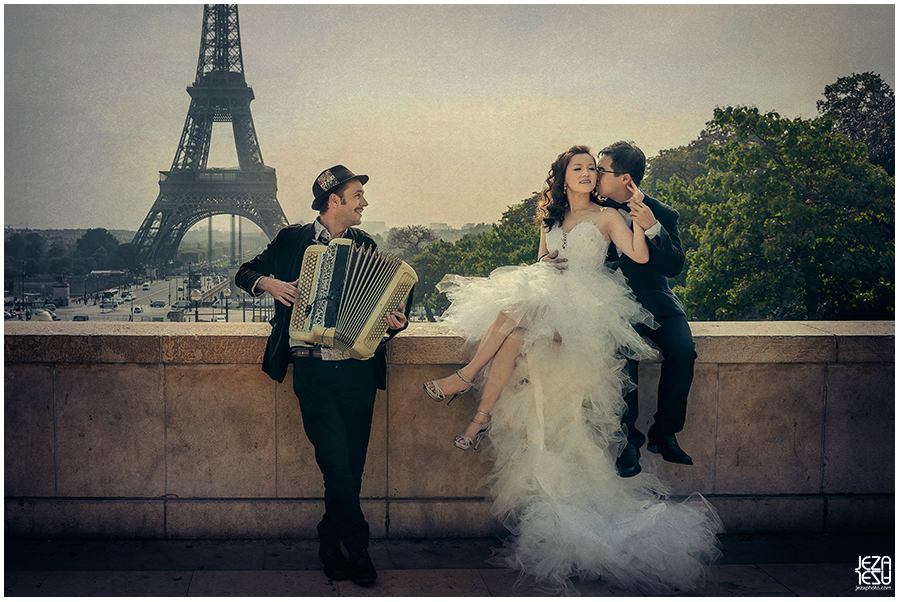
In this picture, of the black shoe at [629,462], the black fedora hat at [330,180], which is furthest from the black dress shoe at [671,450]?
the black fedora hat at [330,180]

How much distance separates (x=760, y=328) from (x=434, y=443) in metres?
2.27

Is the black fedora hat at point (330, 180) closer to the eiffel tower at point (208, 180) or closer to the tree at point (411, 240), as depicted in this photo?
the eiffel tower at point (208, 180)

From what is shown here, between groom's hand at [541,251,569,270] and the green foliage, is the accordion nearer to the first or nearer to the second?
groom's hand at [541,251,569,270]

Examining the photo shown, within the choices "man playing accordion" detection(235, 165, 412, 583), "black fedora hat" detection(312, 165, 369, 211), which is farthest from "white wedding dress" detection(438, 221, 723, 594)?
"black fedora hat" detection(312, 165, 369, 211)

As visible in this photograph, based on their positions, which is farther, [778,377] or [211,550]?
[778,377]

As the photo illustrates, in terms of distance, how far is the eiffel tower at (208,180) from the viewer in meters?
53.4

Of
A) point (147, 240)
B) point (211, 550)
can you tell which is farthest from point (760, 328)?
point (147, 240)

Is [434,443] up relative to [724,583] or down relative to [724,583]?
up

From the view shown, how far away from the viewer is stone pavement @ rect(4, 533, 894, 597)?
351 cm

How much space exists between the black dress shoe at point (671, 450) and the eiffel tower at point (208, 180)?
4921 cm

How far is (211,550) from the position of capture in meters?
4.02

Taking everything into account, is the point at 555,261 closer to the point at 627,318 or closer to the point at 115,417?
the point at 627,318

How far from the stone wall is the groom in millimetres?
264

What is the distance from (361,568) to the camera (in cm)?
357
